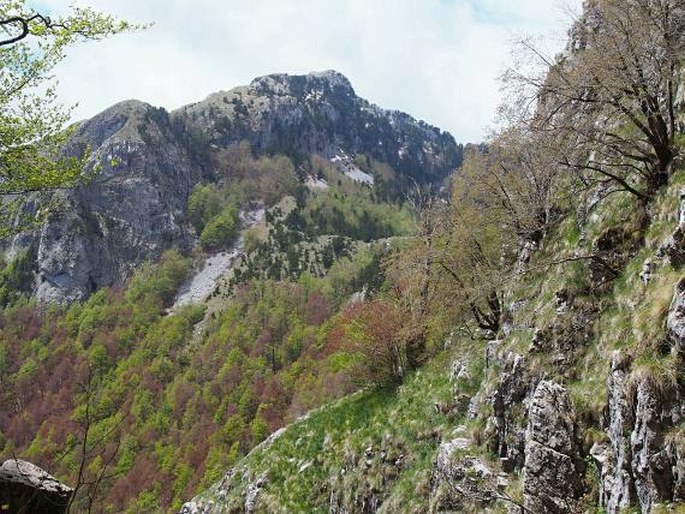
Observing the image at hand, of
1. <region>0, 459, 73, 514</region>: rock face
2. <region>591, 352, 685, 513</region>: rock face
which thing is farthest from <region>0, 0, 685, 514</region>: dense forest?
<region>0, 459, 73, 514</region>: rock face

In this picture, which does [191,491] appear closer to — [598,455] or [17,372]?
[17,372]

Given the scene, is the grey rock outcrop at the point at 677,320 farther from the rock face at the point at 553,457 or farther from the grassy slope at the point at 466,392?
the rock face at the point at 553,457

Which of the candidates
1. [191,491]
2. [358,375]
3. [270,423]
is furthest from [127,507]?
[358,375]

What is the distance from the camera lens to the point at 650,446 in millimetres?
8391

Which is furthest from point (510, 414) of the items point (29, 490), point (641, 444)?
point (29, 490)

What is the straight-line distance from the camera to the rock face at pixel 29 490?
8.73 meters

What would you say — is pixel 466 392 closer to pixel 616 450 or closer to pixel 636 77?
pixel 616 450

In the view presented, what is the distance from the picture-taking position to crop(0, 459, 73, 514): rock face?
8.73 metres

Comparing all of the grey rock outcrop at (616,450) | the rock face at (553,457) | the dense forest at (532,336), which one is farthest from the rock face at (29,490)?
the grey rock outcrop at (616,450)

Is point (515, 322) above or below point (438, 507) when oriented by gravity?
above

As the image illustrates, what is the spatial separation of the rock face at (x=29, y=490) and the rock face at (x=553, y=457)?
8.35m

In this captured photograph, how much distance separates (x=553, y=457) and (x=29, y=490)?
9.20 meters

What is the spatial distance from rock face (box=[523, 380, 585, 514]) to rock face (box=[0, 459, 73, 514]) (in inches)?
329

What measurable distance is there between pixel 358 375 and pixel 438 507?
14634mm
